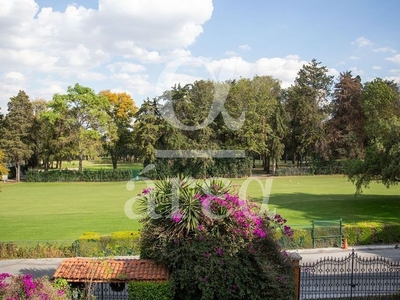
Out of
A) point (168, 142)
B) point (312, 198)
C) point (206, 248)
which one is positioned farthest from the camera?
→ point (168, 142)

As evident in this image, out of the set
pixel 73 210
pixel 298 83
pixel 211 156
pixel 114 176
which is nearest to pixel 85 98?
pixel 114 176

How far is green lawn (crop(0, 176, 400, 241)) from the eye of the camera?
850 inches

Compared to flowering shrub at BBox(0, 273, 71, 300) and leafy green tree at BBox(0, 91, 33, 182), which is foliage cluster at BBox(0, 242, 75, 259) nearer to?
flowering shrub at BBox(0, 273, 71, 300)

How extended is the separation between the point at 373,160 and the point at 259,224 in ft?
61.2

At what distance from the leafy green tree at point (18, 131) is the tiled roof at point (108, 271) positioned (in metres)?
46.1

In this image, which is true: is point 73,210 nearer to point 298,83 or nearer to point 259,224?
point 259,224

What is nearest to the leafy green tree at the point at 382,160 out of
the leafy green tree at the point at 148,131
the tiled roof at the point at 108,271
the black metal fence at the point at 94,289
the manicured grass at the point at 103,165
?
the tiled roof at the point at 108,271

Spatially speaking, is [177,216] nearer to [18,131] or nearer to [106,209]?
[106,209]

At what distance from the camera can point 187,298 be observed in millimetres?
9461

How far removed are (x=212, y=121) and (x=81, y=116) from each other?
1819 cm

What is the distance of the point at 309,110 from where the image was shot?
59.1m

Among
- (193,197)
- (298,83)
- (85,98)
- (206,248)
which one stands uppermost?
(298,83)

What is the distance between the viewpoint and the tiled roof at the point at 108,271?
365 inches

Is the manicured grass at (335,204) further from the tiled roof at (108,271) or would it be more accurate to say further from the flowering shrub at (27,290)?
the flowering shrub at (27,290)
